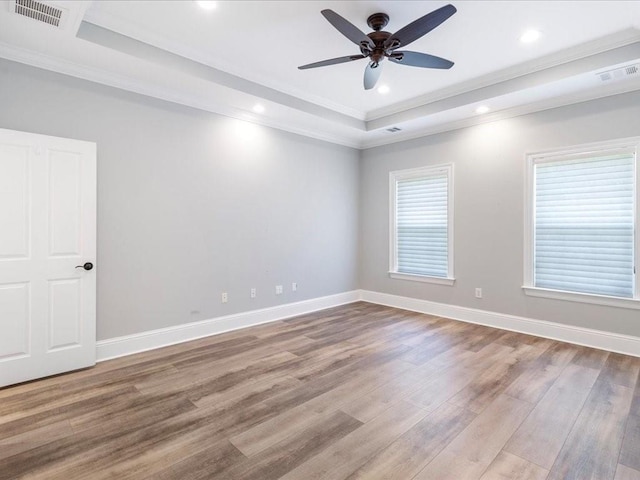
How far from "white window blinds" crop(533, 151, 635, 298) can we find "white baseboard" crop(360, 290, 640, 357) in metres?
0.47

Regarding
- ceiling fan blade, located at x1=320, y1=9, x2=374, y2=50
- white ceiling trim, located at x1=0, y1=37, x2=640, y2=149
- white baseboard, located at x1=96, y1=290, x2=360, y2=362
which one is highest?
white ceiling trim, located at x1=0, y1=37, x2=640, y2=149

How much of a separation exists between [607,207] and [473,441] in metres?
3.25

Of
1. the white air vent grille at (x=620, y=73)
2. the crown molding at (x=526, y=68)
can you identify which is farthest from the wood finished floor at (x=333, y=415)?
the crown molding at (x=526, y=68)

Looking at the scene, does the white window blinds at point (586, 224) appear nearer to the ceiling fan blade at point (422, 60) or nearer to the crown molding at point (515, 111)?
the crown molding at point (515, 111)

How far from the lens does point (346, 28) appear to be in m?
2.58

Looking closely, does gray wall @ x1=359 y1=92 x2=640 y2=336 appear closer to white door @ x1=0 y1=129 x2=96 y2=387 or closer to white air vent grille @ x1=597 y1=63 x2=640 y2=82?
white air vent grille @ x1=597 y1=63 x2=640 y2=82

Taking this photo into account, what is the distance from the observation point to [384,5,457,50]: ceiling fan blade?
231 cm

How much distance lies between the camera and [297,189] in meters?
5.29

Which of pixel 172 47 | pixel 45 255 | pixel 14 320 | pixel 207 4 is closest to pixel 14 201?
pixel 45 255

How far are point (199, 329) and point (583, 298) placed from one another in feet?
15.0

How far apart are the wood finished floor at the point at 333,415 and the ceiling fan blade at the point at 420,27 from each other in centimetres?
282

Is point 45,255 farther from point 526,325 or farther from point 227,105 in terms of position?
point 526,325

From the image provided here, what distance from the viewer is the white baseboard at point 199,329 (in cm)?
355

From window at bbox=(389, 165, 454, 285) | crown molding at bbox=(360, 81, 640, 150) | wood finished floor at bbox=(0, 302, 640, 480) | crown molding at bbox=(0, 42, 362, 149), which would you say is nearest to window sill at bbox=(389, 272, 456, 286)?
window at bbox=(389, 165, 454, 285)
